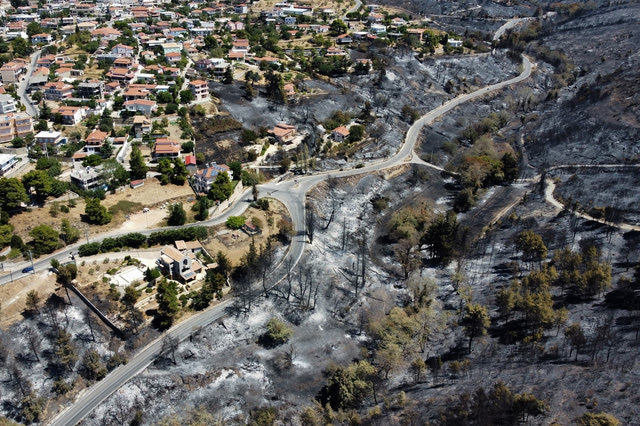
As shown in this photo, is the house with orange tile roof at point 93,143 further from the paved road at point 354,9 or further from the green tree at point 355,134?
the paved road at point 354,9

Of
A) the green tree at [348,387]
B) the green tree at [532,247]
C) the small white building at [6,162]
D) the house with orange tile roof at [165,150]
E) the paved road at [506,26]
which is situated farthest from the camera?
the paved road at [506,26]

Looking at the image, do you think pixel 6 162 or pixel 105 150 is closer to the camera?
pixel 6 162

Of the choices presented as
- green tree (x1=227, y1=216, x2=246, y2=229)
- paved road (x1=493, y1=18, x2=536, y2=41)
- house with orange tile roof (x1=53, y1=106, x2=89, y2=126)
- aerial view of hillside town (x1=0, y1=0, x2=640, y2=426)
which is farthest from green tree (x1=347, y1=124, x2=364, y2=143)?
paved road (x1=493, y1=18, x2=536, y2=41)

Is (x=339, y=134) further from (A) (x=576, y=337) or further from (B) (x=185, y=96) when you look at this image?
(A) (x=576, y=337)

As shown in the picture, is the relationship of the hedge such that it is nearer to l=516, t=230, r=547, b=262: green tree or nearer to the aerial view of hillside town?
the aerial view of hillside town

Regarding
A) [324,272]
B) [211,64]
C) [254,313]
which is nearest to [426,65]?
[211,64]

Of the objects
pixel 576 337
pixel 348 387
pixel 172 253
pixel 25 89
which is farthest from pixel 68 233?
pixel 576 337

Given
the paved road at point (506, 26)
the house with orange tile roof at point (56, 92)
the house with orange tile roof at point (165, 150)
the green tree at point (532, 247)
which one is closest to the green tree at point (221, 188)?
the house with orange tile roof at point (165, 150)

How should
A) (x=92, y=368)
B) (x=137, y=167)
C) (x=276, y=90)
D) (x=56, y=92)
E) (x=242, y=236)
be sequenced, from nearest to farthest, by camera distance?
(x=92, y=368)
(x=242, y=236)
(x=137, y=167)
(x=56, y=92)
(x=276, y=90)
